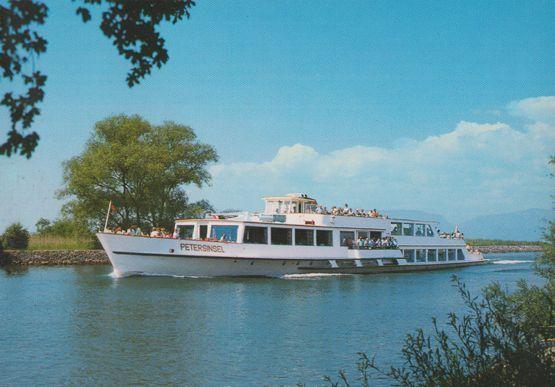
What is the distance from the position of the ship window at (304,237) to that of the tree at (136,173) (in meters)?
17.4

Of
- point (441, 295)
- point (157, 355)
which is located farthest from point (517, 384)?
point (441, 295)

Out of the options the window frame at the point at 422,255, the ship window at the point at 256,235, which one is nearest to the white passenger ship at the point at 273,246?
the ship window at the point at 256,235

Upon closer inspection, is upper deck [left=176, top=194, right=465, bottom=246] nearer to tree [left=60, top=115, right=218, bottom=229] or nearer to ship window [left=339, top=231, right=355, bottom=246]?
ship window [left=339, top=231, right=355, bottom=246]

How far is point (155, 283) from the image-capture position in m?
29.3

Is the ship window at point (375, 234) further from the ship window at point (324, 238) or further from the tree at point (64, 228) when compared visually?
the tree at point (64, 228)

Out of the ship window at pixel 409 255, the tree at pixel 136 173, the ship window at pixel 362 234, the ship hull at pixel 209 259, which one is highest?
the tree at pixel 136 173

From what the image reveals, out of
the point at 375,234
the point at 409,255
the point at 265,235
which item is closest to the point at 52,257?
the point at 265,235

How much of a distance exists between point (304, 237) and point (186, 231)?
23.5 ft

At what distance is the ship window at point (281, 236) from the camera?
34.4 meters

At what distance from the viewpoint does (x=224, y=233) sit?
109 ft

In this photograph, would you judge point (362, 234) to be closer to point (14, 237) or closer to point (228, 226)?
point (228, 226)

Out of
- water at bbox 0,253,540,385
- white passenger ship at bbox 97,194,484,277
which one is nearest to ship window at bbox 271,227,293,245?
white passenger ship at bbox 97,194,484,277

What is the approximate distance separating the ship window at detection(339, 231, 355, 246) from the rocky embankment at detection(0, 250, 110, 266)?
20564mm

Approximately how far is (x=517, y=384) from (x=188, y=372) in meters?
8.73
